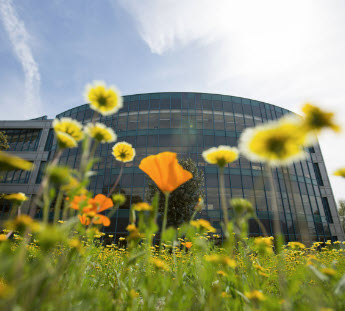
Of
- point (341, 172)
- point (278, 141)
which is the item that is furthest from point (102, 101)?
point (341, 172)

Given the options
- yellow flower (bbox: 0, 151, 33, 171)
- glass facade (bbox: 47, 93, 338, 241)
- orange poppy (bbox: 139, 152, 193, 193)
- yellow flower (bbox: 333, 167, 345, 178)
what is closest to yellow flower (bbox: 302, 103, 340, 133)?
orange poppy (bbox: 139, 152, 193, 193)

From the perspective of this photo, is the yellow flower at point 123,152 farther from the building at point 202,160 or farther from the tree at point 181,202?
the building at point 202,160

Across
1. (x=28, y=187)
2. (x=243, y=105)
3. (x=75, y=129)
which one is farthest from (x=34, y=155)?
(x=75, y=129)

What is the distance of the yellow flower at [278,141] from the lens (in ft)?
1.97

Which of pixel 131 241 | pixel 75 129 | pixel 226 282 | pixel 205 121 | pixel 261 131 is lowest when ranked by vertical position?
pixel 226 282

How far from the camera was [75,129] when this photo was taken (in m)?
0.95

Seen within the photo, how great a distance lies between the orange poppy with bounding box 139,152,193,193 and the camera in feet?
3.25

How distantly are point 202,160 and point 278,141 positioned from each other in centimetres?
1667

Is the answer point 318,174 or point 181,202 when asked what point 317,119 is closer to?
point 181,202

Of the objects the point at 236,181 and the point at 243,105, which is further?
the point at 243,105

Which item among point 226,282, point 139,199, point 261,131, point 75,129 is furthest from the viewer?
point 139,199

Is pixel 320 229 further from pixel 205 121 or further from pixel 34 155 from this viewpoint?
pixel 34 155

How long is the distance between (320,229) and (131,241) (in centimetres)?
2318

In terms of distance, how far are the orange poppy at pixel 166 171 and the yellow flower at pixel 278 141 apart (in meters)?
0.40
